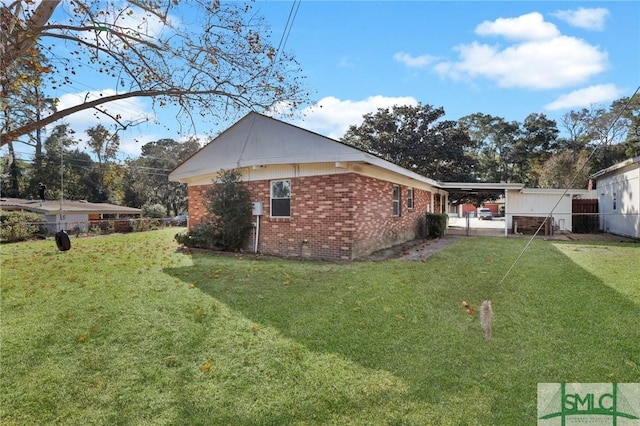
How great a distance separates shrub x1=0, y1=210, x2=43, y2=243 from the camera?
17.8 m

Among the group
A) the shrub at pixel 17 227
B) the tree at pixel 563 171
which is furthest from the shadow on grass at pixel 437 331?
the tree at pixel 563 171

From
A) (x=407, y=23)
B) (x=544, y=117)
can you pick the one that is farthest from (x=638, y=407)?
→ (x=544, y=117)

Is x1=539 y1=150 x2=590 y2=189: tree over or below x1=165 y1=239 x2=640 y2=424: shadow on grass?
over

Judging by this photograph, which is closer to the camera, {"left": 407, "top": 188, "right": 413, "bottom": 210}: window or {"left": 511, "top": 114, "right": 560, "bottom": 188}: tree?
{"left": 407, "top": 188, "right": 413, "bottom": 210}: window

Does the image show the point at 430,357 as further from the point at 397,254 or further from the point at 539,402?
the point at 397,254

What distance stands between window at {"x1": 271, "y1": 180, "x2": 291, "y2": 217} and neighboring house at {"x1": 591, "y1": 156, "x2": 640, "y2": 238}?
1248 centimetres

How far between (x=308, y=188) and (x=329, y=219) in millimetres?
1119

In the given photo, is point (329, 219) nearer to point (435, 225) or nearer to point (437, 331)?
point (437, 331)

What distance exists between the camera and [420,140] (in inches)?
1249

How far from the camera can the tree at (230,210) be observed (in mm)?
10805

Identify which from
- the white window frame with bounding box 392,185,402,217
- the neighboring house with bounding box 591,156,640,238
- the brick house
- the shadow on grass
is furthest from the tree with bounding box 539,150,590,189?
the shadow on grass

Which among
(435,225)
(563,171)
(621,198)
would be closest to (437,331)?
(435,225)

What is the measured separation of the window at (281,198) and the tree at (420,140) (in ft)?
72.8

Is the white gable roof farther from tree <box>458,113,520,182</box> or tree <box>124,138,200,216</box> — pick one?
tree <box>458,113,520,182</box>
